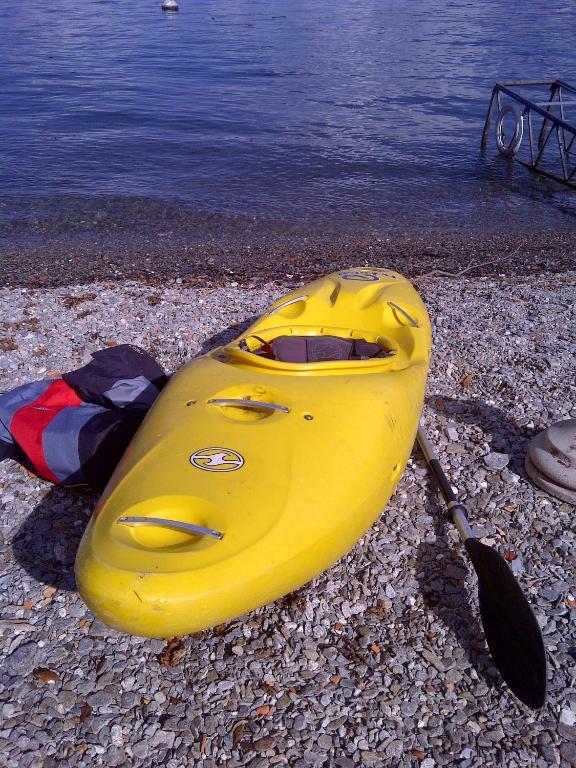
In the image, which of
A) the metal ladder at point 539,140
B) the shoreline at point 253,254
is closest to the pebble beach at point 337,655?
the shoreline at point 253,254

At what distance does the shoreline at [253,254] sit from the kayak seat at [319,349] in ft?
9.93

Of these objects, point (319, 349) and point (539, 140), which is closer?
point (319, 349)

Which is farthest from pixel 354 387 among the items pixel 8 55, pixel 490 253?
pixel 8 55

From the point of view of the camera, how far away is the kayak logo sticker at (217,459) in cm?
247

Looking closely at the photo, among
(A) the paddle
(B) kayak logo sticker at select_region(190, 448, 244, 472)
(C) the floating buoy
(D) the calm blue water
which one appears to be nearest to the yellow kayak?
(B) kayak logo sticker at select_region(190, 448, 244, 472)

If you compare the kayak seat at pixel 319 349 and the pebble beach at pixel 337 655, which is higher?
the kayak seat at pixel 319 349

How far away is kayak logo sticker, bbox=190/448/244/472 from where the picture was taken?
8.12 ft

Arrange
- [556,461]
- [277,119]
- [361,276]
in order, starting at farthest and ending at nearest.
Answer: [277,119] → [361,276] → [556,461]

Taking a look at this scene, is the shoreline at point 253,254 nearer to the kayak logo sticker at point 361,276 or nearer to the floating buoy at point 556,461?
the kayak logo sticker at point 361,276

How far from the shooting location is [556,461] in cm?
328

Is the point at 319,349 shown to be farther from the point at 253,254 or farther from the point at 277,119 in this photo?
the point at 277,119

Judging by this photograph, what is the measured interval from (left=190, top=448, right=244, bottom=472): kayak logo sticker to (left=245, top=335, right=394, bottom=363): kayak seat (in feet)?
3.56

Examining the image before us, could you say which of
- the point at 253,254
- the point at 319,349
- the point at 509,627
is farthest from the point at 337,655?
the point at 253,254

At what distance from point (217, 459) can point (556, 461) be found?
1776 millimetres
